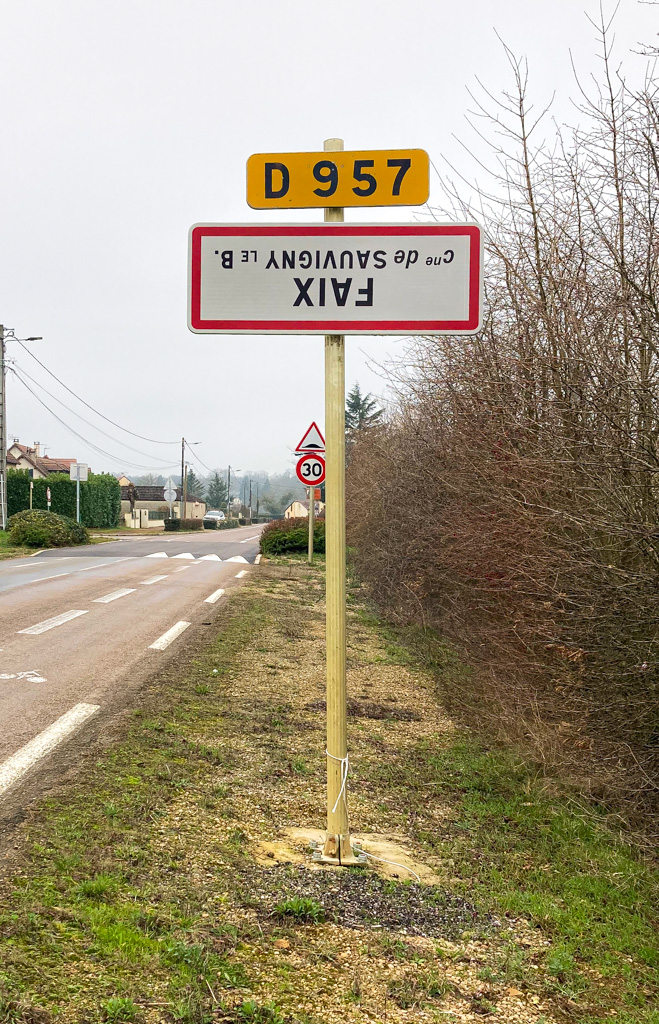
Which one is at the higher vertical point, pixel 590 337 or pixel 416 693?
pixel 590 337

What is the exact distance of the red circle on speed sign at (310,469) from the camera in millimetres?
15453

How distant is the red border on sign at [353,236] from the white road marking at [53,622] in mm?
6137

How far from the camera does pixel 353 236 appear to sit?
3314 mm

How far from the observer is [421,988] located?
260cm

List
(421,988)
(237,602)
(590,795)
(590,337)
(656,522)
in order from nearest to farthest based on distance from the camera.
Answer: (421,988), (656,522), (590,795), (590,337), (237,602)

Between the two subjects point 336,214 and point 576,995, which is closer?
point 576,995

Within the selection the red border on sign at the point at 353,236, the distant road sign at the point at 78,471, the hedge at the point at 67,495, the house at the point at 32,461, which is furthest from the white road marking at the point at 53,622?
the house at the point at 32,461

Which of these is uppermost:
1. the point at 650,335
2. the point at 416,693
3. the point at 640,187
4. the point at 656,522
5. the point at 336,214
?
the point at 640,187

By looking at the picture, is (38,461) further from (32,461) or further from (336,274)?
(336,274)

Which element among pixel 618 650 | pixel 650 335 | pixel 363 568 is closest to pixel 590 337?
pixel 650 335

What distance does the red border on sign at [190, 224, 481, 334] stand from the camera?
3301mm

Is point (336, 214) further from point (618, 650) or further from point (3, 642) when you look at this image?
point (3, 642)

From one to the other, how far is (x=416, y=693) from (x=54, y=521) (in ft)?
69.8

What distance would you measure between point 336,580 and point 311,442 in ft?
40.8
